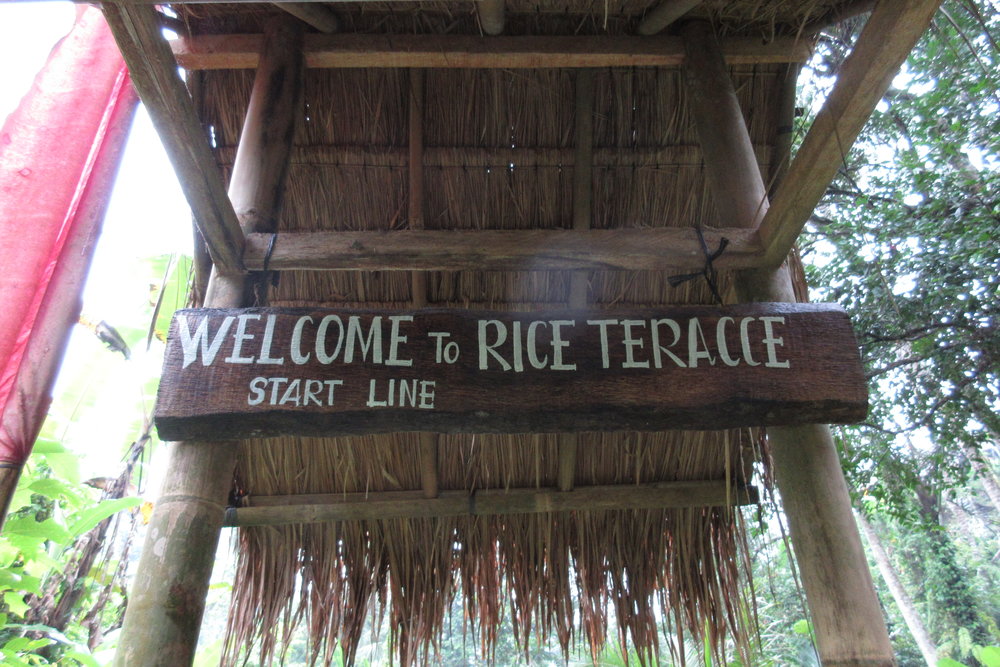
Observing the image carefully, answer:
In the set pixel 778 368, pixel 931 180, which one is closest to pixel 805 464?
pixel 778 368

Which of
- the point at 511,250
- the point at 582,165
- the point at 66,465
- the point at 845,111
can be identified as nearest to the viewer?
the point at 845,111

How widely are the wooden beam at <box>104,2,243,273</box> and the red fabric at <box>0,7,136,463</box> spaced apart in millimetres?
624

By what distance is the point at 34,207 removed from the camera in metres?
1.93

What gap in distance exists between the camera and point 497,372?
1.41 m

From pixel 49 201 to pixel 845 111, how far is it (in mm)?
2172

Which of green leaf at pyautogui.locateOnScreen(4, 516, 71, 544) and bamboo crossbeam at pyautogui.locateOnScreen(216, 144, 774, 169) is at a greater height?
bamboo crossbeam at pyautogui.locateOnScreen(216, 144, 774, 169)

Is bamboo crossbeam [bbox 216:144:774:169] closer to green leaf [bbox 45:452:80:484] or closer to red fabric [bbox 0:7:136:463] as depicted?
red fabric [bbox 0:7:136:463]

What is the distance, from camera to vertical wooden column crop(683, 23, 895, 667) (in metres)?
1.32

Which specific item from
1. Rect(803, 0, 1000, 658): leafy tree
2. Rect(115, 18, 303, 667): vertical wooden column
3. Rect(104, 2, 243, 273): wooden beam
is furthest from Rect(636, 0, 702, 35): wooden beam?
Rect(803, 0, 1000, 658): leafy tree

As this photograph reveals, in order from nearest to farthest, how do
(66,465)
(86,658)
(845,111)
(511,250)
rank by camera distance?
1. (845,111)
2. (511,250)
3. (86,658)
4. (66,465)

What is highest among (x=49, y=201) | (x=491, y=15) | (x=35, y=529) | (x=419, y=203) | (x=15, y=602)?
(x=491, y=15)

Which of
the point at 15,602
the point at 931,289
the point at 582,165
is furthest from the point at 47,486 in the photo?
the point at 931,289

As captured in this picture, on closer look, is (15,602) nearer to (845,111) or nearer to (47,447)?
(47,447)

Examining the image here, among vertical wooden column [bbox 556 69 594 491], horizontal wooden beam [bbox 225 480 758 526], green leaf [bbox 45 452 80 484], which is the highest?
vertical wooden column [bbox 556 69 594 491]
